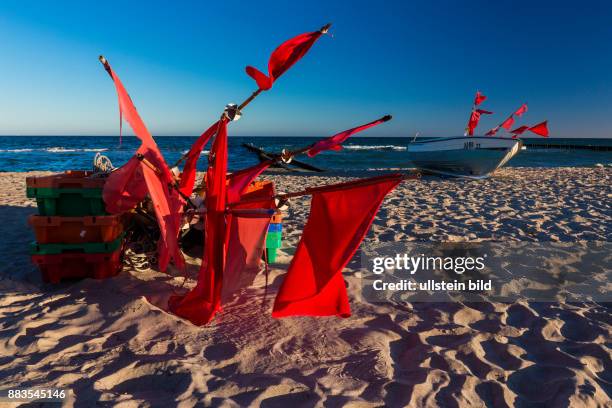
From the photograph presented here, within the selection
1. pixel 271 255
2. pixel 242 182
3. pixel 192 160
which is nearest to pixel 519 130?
pixel 271 255

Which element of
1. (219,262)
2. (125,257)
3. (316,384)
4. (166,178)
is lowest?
(316,384)

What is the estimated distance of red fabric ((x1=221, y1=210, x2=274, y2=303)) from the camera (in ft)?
9.53

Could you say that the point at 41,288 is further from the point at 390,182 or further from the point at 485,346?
the point at 485,346

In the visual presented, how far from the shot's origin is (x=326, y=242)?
2.81 meters

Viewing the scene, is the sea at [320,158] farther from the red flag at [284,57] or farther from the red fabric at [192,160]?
the red flag at [284,57]

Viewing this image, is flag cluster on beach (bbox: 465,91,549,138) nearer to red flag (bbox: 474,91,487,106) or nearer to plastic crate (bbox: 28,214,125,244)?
red flag (bbox: 474,91,487,106)

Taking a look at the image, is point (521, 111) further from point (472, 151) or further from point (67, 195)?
point (67, 195)

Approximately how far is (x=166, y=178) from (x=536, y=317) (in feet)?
10.8

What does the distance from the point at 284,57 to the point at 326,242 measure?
1.32m

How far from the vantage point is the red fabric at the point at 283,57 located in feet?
8.30

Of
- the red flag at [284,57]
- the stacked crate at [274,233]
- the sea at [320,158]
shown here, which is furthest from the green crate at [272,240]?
the sea at [320,158]

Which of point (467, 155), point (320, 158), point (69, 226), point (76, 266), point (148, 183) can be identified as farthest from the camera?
point (320, 158)

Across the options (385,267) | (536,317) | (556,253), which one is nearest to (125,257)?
(385,267)

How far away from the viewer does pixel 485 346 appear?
2877mm
